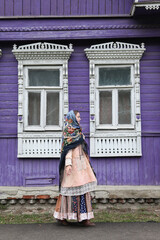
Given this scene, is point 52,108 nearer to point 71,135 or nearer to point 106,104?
point 106,104

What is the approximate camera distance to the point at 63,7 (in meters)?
7.46

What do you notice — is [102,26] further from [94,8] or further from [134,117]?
[134,117]

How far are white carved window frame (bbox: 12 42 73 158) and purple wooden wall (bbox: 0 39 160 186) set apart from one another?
0.15 metres

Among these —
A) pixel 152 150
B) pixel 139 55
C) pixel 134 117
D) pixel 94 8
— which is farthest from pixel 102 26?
pixel 152 150

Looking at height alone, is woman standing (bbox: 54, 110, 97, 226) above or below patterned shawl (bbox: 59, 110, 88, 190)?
below

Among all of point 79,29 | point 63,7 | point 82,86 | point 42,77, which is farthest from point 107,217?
point 63,7

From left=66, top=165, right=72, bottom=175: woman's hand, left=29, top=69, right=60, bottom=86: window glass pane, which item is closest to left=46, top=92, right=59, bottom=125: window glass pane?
left=29, top=69, right=60, bottom=86: window glass pane

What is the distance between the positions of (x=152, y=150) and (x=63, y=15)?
3747mm

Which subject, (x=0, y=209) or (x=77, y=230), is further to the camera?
(x=0, y=209)

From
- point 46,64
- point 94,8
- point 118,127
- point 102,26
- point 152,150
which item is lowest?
point 152,150

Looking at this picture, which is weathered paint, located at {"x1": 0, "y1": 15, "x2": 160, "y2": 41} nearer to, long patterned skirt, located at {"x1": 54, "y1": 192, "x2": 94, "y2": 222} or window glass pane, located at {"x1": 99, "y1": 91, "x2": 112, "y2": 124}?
window glass pane, located at {"x1": 99, "y1": 91, "x2": 112, "y2": 124}

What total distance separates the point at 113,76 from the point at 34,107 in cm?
201

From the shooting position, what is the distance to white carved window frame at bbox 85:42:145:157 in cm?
713

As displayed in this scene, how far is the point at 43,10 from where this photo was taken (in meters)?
7.47
